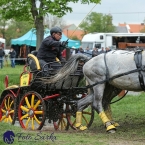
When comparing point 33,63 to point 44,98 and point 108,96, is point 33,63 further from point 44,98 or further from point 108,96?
point 108,96

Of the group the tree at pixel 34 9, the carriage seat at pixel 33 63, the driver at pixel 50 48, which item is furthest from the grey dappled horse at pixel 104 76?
the tree at pixel 34 9

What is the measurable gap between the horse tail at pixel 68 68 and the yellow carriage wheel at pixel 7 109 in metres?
1.33

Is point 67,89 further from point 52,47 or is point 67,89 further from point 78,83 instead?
point 52,47

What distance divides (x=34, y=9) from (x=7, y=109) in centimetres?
1358

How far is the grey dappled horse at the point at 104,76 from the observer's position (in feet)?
29.9

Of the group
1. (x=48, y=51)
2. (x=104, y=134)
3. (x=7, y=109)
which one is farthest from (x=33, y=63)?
(x=104, y=134)

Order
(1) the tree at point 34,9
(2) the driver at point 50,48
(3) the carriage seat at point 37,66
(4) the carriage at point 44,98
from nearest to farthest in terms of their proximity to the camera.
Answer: (4) the carriage at point 44,98 → (3) the carriage seat at point 37,66 → (2) the driver at point 50,48 → (1) the tree at point 34,9

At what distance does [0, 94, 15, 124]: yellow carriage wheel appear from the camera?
36.1 feet

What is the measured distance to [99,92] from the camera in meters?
9.49

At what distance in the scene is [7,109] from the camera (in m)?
11.1

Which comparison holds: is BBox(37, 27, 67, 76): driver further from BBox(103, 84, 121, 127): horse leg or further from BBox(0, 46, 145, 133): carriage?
BBox(103, 84, 121, 127): horse leg

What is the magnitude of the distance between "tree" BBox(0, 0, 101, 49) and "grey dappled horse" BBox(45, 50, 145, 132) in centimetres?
1336

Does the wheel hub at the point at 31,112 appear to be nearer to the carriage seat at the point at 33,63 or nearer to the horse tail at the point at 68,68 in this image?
the horse tail at the point at 68,68

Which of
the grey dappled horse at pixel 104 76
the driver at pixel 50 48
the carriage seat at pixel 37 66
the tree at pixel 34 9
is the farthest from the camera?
the tree at pixel 34 9
